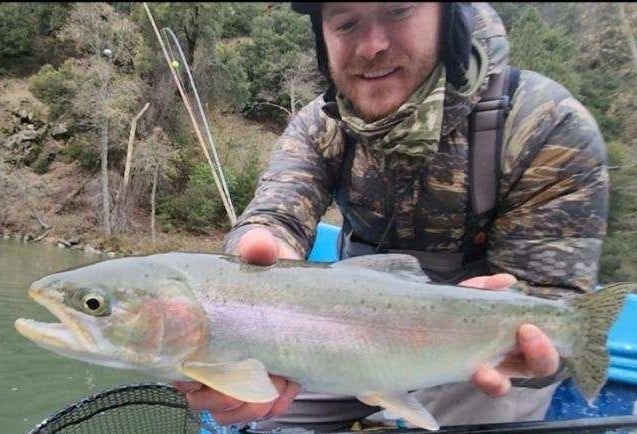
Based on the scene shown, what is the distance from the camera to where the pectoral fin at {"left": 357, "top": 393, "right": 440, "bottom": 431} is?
1986 millimetres

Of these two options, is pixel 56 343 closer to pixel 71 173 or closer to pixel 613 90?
pixel 613 90

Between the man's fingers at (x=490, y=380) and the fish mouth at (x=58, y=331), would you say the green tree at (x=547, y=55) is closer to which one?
the man's fingers at (x=490, y=380)

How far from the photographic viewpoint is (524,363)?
2.14 m

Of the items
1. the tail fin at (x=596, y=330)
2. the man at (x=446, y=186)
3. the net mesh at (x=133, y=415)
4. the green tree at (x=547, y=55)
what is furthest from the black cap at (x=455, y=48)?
the green tree at (x=547, y=55)

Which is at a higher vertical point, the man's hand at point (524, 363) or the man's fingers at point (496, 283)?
the man's fingers at point (496, 283)

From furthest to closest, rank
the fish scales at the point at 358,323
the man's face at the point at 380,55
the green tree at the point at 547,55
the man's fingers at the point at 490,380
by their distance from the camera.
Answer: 1. the green tree at the point at 547,55
2. the man's fingers at the point at 490,380
3. the fish scales at the point at 358,323
4. the man's face at the point at 380,55

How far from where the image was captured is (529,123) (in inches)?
101

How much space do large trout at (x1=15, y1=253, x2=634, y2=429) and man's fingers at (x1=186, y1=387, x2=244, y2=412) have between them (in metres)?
0.18

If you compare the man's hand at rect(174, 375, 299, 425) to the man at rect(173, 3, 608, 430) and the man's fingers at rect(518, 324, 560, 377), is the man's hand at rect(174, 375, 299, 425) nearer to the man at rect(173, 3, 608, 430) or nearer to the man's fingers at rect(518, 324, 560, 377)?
the man at rect(173, 3, 608, 430)

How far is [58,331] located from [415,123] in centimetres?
137

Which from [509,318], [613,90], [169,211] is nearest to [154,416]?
[509,318]

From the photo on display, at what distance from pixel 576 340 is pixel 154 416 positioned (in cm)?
177

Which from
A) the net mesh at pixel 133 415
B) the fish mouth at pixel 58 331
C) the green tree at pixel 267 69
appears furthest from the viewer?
the green tree at pixel 267 69

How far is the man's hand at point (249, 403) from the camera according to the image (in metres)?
1.97
